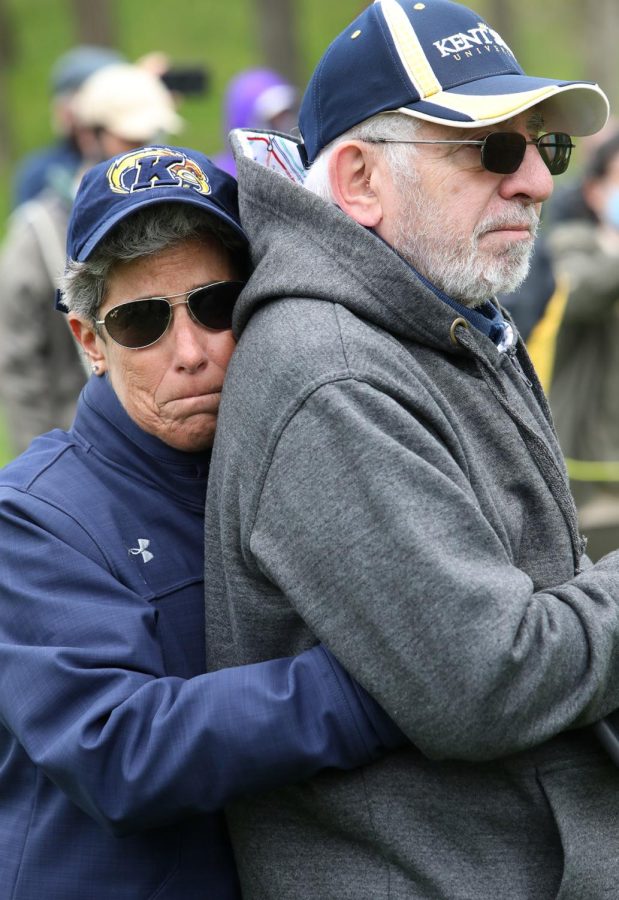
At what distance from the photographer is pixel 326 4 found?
22.8m

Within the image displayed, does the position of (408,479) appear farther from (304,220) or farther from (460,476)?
(304,220)

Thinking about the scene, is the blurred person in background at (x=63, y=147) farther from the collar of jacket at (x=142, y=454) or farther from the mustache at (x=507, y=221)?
the mustache at (x=507, y=221)

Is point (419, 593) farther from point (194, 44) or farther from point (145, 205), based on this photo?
point (194, 44)

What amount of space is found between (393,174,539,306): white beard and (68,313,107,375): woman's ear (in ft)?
2.16

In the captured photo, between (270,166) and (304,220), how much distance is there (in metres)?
0.34

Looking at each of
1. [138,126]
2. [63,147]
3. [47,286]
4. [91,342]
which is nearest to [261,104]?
[63,147]

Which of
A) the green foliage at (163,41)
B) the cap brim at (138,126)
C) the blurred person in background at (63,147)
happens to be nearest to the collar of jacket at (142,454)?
the cap brim at (138,126)

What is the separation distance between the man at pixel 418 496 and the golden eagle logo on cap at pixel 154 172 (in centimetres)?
10

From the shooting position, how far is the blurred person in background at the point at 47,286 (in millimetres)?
5715

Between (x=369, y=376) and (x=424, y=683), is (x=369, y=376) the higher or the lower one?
the higher one

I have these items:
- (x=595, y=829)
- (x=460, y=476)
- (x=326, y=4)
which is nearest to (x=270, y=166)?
(x=460, y=476)

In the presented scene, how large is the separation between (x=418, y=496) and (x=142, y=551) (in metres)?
0.65

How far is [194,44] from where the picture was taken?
864 inches

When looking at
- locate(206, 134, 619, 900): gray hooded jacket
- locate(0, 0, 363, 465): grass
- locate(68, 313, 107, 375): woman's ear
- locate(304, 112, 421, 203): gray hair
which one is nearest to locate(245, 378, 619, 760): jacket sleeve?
locate(206, 134, 619, 900): gray hooded jacket
